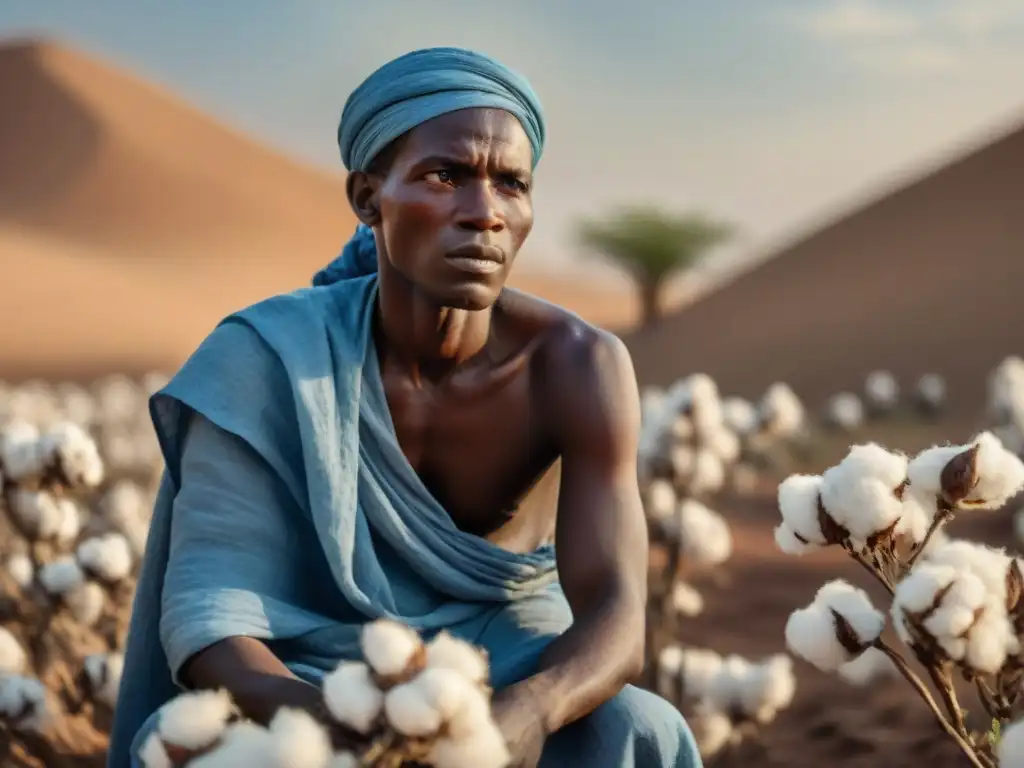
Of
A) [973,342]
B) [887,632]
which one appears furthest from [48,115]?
[887,632]

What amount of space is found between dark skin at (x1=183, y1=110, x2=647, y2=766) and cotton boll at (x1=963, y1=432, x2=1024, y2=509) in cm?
60

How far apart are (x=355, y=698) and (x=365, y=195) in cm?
120

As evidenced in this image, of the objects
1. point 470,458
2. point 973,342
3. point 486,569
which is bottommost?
point 486,569

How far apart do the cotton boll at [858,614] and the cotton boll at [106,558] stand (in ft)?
7.40

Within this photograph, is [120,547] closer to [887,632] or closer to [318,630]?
[318,630]

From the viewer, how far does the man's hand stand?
194cm

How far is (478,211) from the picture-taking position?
2.24 meters

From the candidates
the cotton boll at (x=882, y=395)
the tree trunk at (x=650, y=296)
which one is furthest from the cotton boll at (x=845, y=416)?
the tree trunk at (x=650, y=296)

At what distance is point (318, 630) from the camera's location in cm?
231

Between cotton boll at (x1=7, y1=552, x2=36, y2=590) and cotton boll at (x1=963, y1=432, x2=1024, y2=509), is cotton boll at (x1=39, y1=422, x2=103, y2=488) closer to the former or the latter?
cotton boll at (x1=7, y1=552, x2=36, y2=590)

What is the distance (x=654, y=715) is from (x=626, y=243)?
28.6 metres

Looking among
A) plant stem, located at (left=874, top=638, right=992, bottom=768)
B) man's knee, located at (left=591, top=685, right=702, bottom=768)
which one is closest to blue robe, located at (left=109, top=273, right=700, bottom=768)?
man's knee, located at (left=591, top=685, right=702, bottom=768)

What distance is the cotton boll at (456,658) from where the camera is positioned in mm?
1516

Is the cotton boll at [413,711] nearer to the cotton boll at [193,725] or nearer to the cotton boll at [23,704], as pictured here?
the cotton boll at [193,725]
